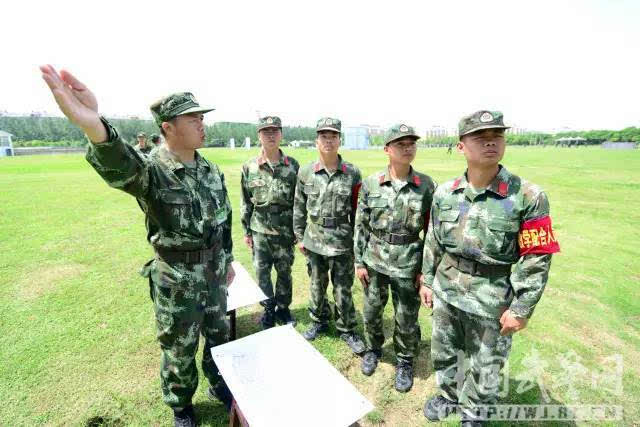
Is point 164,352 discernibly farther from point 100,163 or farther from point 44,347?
point 44,347

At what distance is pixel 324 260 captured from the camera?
3930mm

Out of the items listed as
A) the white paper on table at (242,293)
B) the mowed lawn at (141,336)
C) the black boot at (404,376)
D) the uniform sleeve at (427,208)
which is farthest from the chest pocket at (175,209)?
the black boot at (404,376)

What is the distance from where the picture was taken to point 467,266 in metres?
2.60

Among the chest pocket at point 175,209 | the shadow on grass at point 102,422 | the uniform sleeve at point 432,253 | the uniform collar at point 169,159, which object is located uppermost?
the uniform collar at point 169,159

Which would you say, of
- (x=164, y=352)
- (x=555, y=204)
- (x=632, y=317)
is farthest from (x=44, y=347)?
(x=555, y=204)

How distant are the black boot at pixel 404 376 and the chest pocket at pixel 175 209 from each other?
253cm

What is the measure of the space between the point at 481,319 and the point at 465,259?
48 centimetres

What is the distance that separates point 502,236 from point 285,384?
1.86m

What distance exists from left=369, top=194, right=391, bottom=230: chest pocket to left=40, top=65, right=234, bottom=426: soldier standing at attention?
1434 millimetres

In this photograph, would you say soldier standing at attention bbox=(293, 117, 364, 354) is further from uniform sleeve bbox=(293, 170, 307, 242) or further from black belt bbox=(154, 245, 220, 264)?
black belt bbox=(154, 245, 220, 264)

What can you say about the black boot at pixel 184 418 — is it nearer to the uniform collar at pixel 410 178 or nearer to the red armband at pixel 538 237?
the uniform collar at pixel 410 178

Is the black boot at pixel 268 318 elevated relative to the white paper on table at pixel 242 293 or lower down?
lower down

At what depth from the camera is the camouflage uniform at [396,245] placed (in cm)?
319
